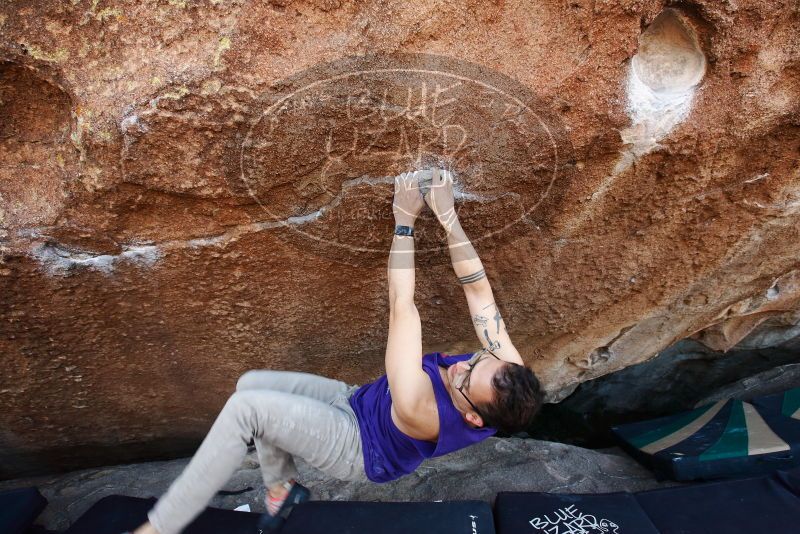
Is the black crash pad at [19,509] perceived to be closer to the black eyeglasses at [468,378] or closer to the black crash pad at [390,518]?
the black crash pad at [390,518]

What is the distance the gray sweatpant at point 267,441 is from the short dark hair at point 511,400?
416 mm

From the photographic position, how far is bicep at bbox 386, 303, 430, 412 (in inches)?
54.1

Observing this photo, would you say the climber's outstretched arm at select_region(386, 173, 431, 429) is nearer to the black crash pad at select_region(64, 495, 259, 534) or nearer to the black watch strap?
the black watch strap

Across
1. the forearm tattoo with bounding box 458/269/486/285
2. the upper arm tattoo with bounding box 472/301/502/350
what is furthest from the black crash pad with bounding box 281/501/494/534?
the forearm tattoo with bounding box 458/269/486/285

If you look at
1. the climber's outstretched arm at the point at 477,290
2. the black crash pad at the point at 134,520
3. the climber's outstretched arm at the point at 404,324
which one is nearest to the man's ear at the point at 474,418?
the climber's outstretched arm at the point at 404,324

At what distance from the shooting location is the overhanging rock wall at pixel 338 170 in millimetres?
1285

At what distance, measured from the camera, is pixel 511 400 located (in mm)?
1337

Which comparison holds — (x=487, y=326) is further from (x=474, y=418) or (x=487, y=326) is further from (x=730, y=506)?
(x=730, y=506)

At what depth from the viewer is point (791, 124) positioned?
1572mm

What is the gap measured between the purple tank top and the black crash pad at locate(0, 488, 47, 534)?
4.24ft

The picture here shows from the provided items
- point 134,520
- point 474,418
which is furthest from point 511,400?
point 134,520

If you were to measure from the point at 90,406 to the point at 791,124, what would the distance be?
99.6 inches

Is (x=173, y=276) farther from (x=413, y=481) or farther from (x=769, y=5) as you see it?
(x=769, y=5)

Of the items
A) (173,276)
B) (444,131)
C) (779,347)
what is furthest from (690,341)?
(173,276)
